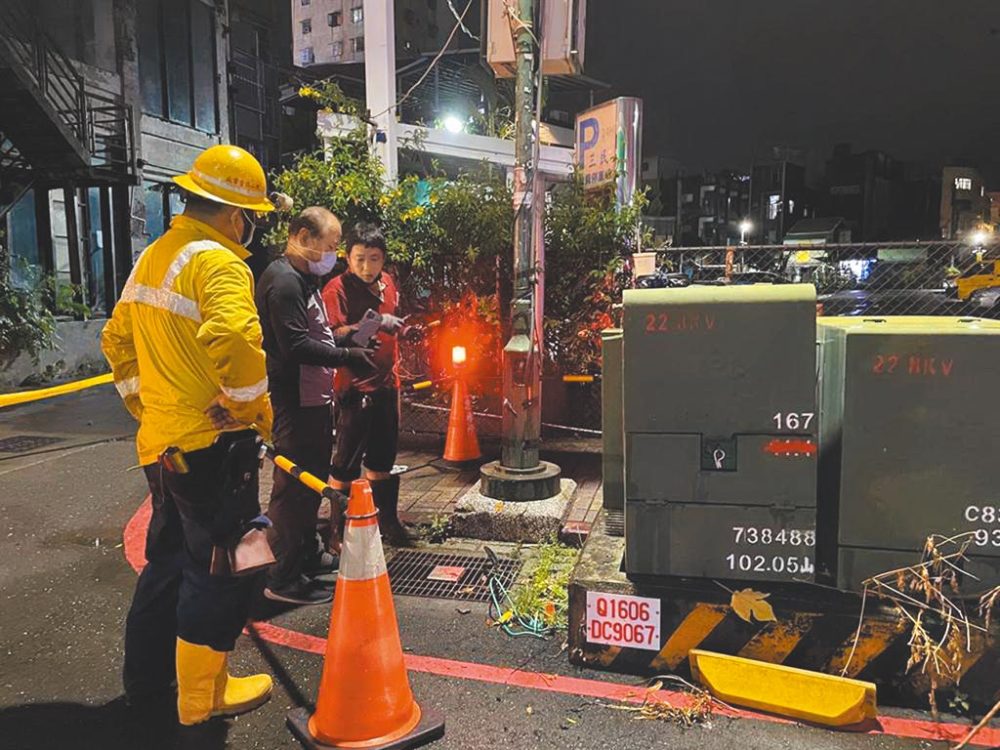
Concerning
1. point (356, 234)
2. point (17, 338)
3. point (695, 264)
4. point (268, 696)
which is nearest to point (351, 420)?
point (356, 234)

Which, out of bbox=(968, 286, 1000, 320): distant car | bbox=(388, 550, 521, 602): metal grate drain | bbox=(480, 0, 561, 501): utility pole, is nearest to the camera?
bbox=(388, 550, 521, 602): metal grate drain

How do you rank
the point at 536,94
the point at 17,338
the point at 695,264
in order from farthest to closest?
Result: the point at 17,338
the point at 695,264
the point at 536,94

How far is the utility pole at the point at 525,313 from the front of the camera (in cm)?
470

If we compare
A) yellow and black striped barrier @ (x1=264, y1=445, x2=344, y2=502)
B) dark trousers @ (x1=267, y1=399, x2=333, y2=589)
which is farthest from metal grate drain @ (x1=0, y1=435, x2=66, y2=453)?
yellow and black striped barrier @ (x1=264, y1=445, x2=344, y2=502)

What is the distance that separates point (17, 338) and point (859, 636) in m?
12.5

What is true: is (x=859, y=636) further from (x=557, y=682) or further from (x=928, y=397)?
(x=557, y=682)

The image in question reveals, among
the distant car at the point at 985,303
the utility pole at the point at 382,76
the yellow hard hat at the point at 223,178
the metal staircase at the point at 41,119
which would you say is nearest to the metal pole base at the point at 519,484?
the yellow hard hat at the point at 223,178

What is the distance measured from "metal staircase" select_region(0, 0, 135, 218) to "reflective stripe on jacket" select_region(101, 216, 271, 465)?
476 inches

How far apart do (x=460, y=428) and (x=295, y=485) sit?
2.60m

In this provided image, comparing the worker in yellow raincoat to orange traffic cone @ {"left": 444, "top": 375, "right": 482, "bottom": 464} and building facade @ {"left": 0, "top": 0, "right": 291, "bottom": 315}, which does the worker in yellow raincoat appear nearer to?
orange traffic cone @ {"left": 444, "top": 375, "right": 482, "bottom": 464}

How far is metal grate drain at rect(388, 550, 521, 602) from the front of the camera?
4012 mm

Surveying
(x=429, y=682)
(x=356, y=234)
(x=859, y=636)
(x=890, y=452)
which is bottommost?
(x=429, y=682)

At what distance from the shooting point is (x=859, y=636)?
2775 millimetres

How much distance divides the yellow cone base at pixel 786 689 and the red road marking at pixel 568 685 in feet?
0.18
